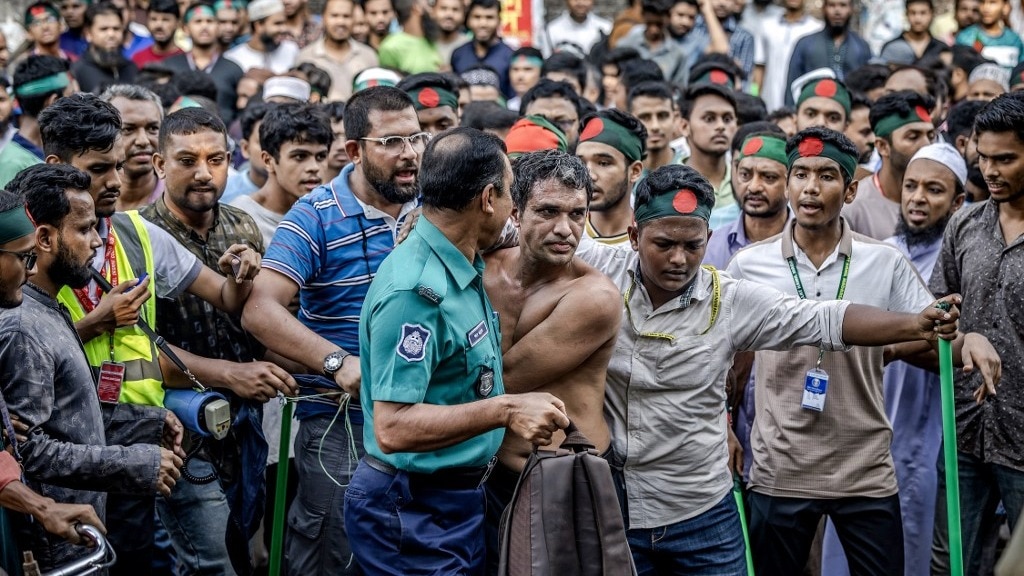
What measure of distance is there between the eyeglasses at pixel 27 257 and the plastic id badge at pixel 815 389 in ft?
9.97

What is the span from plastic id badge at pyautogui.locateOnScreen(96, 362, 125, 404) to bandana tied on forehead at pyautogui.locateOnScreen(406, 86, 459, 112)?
2.70 m

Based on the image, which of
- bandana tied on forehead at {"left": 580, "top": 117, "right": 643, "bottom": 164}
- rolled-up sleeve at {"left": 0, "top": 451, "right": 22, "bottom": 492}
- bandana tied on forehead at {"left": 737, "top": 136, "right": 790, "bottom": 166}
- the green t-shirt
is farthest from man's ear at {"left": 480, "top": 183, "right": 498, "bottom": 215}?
the green t-shirt

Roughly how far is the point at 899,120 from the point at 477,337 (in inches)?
172

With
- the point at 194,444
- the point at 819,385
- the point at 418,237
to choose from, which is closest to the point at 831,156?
the point at 819,385

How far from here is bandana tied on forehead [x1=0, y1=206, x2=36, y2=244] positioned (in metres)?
3.88

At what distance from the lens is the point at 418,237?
3.93 meters

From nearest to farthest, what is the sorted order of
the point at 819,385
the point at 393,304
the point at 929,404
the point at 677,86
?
the point at 393,304, the point at 819,385, the point at 929,404, the point at 677,86

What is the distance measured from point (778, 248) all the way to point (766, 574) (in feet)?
4.64

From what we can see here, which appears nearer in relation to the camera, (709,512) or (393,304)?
(393,304)

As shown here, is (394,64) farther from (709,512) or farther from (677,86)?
(709,512)

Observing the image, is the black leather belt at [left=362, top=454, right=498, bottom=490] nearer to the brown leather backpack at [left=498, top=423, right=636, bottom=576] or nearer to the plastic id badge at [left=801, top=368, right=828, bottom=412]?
the brown leather backpack at [left=498, top=423, right=636, bottom=576]

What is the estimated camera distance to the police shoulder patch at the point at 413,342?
3680 millimetres

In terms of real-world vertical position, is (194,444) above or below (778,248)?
below

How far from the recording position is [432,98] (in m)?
6.92
